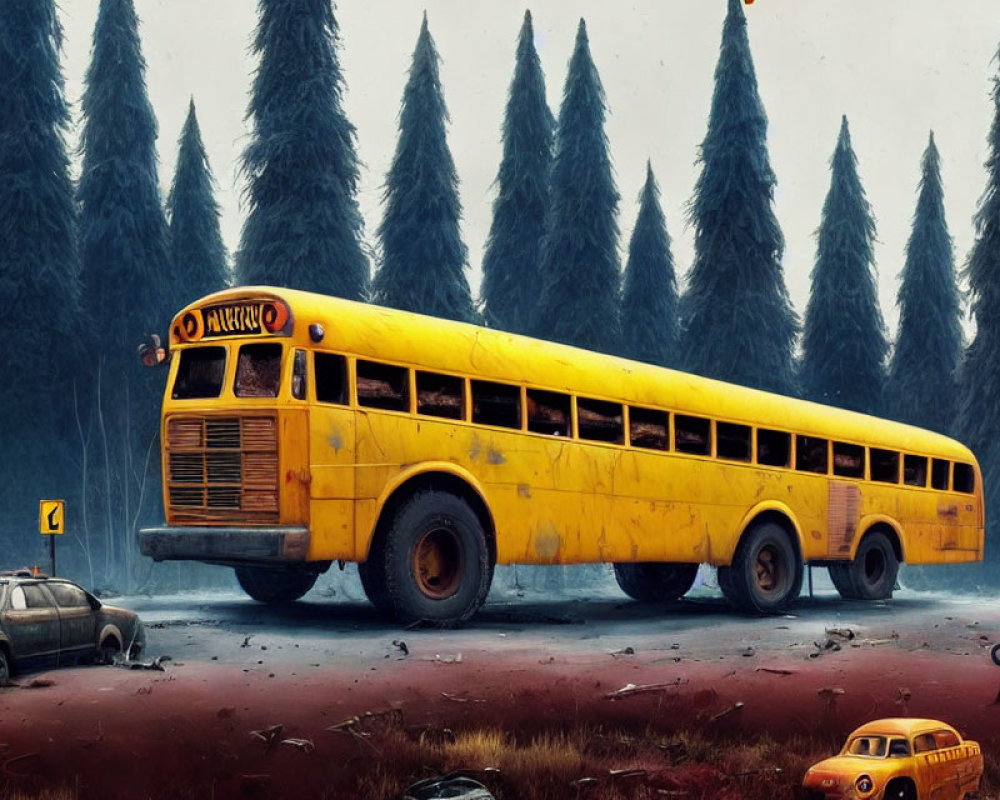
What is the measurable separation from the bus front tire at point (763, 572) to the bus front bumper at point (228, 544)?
6.65 metres

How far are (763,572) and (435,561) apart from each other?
5776mm

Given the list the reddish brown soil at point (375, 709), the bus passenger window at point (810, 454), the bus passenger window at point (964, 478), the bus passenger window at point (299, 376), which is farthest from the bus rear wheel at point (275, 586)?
the bus passenger window at point (964, 478)

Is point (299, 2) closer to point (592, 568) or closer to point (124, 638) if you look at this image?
point (592, 568)

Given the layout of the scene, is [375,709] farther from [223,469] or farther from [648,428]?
[648,428]

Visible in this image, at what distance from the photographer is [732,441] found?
15.9m

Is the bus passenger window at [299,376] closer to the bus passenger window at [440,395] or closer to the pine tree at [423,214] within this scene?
the bus passenger window at [440,395]

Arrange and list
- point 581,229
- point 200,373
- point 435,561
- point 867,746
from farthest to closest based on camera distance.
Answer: point 581,229
point 435,561
point 200,373
point 867,746

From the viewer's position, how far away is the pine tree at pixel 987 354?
28.3 meters

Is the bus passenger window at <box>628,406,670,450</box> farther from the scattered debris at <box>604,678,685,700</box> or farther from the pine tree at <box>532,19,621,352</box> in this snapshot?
the pine tree at <box>532,19,621,352</box>

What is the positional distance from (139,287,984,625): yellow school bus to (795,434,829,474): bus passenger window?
0.42ft

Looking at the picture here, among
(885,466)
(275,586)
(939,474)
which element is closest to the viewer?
(275,586)

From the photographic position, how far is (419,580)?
12227 millimetres

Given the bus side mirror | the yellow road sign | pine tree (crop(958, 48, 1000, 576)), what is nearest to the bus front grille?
the bus side mirror

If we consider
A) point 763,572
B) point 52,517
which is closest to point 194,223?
point 52,517
